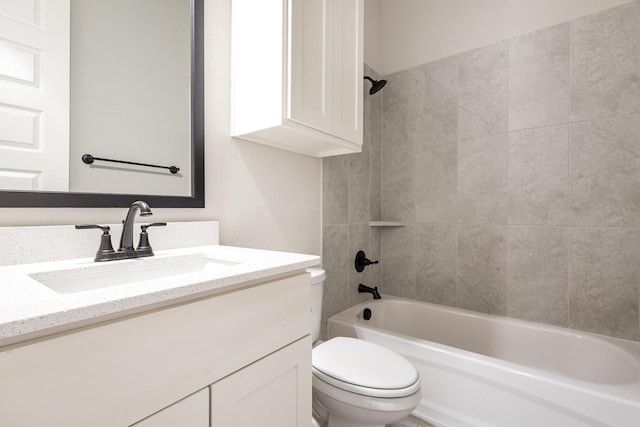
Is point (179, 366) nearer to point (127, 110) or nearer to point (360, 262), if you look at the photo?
point (127, 110)

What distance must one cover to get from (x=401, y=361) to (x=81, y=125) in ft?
4.45

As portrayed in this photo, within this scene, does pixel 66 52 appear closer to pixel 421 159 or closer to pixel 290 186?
pixel 290 186

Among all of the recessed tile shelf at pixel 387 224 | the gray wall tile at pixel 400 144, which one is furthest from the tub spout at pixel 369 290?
the gray wall tile at pixel 400 144

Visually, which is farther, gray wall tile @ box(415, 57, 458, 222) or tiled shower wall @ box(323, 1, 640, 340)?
gray wall tile @ box(415, 57, 458, 222)

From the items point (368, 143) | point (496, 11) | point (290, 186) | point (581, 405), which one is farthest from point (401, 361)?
point (496, 11)

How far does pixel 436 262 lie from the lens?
6.58 feet

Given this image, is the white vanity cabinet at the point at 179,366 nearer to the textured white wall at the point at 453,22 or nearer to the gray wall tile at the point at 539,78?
the gray wall tile at the point at 539,78

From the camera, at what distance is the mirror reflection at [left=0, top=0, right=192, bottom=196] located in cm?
74

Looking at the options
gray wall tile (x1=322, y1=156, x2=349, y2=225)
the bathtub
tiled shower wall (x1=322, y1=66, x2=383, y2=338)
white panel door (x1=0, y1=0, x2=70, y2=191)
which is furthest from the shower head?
white panel door (x1=0, y1=0, x2=70, y2=191)

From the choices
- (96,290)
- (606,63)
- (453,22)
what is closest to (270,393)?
(96,290)

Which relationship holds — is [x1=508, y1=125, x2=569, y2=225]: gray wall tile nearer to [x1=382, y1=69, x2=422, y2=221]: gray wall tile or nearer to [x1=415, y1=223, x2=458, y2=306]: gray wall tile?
[x1=415, y1=223, x2=458, y2=306]: gray wall tile

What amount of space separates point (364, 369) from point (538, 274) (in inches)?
50.1

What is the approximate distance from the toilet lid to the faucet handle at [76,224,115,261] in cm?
80

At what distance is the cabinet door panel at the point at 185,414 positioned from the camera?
48 cm
